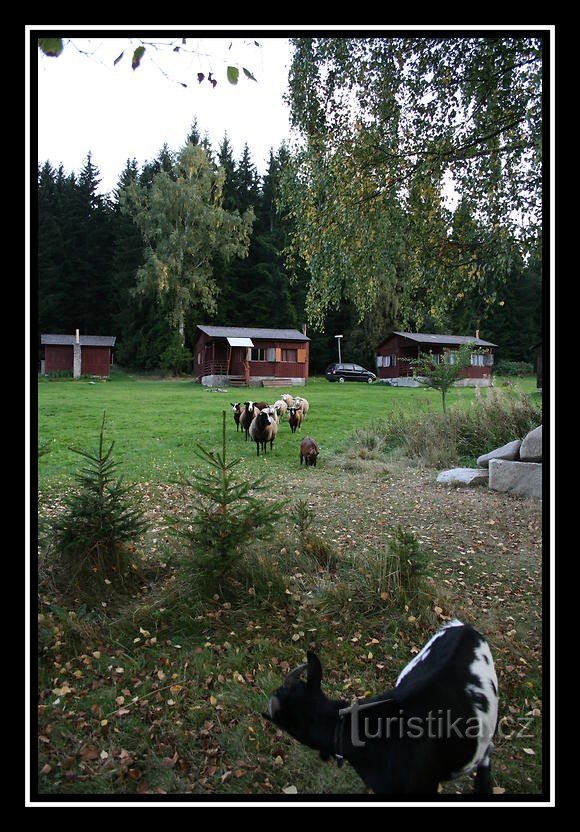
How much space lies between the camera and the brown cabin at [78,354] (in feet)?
16.3

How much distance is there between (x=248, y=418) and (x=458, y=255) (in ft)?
14.4

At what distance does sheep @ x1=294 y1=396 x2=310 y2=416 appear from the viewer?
7966 mm

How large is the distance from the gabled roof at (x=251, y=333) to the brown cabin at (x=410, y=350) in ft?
4.01

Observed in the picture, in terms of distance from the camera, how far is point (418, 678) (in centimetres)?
193

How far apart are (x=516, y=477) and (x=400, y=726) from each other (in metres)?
5.39

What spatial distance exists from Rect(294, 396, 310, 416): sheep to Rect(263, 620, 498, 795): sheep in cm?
608

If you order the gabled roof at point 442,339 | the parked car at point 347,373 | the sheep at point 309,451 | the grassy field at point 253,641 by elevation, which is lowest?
the grassy field at point 253,641

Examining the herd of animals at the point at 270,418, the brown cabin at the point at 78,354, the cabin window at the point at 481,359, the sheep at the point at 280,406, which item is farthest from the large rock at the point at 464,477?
the brown cabin at the point at 78,354

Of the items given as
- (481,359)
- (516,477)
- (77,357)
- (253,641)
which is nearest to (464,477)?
(516,477)

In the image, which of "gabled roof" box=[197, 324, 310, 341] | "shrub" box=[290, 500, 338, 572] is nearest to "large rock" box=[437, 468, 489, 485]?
"gabled roof" box=[197, 324, 310, 341]

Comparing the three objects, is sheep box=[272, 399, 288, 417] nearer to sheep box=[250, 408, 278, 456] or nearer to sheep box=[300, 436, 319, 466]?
sheep box=[250, 408, 278, 456]

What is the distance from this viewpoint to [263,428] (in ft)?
25.9

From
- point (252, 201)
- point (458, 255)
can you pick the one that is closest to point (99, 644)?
point (458, 255)

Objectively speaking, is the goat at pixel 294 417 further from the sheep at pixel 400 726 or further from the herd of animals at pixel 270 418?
the sheep at pixel 400 726
